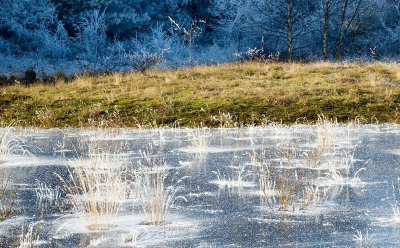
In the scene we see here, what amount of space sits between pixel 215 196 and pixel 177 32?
34859 millimetres

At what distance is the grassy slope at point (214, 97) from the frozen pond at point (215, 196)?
13.0ft

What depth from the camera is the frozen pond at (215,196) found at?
5.93 metres

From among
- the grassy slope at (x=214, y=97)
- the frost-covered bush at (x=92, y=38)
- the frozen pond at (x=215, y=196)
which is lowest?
the frozen pond at (x=215, y=196)

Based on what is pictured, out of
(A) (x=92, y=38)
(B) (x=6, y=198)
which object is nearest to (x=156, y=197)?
(B) (x=6, y=198)

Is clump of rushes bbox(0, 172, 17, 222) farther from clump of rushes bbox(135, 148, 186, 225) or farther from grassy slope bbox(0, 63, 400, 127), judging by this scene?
grassy slope bbox(0, 63, 400, 127)

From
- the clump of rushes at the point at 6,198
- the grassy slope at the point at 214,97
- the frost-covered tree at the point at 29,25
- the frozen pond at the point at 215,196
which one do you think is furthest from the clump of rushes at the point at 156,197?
the frost-covered tree at the point at 29,25

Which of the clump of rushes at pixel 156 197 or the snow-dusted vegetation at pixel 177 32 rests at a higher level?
the snow-dusted vegetation at pixel 177 32

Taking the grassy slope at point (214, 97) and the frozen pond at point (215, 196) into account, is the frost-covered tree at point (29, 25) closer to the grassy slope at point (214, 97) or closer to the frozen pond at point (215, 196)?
the grassy slope at point (214, 97)

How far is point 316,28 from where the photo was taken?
1455 inches

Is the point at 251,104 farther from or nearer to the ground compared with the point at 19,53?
nearer to the ground

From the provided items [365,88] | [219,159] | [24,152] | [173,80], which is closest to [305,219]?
[219,159]

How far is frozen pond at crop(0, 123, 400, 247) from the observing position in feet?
19.5

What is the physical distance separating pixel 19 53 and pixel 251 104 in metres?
24.2

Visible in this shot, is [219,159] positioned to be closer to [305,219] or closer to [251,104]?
[305,219]
